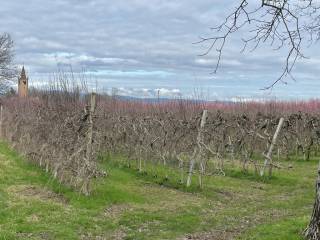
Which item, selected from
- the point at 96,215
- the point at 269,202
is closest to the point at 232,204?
the point at 269,202

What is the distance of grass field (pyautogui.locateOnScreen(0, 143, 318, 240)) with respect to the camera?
33.7ft

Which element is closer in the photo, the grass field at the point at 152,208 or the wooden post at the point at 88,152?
the grass field at the point at 152,208

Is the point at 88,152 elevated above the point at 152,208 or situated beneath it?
elevated above

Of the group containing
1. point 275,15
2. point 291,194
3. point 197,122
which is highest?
point 275,15

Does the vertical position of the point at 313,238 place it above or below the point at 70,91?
below

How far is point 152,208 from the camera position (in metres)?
13.1

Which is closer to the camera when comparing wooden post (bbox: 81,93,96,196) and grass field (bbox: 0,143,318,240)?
grass field (bbox: 0,143,318,240)

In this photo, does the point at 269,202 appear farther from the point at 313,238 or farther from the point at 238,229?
the point at 313,238

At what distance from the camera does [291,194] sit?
52.9 ft

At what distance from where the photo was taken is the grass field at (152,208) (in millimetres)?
10266

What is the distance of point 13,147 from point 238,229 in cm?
1945

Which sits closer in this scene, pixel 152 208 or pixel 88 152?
pixel 152 208

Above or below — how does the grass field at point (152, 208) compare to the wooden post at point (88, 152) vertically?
below

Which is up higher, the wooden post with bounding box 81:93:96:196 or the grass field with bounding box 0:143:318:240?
the wooden post with bounding box 81:93:96:196
